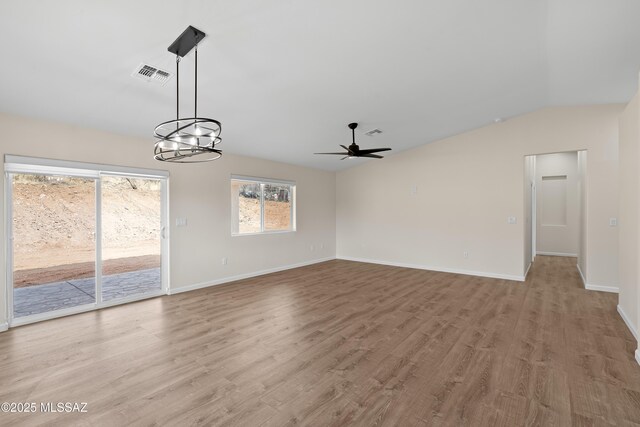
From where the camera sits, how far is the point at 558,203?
28.2 feet

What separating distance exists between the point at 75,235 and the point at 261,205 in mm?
3246

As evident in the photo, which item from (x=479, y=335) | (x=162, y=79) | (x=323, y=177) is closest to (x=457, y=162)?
(x=323, y=177)

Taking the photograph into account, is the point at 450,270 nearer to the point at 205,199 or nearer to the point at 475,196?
the point at 475,196

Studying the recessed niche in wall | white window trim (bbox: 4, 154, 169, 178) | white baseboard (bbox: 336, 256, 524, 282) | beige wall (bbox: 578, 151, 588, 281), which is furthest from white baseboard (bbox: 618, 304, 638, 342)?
white window trim (bbox: 4, 154, 169, 178)

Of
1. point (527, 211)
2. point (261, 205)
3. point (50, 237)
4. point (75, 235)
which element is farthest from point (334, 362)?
point (527, 211)

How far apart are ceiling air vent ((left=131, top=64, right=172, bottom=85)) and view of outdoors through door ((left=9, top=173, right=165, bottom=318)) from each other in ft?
6.24

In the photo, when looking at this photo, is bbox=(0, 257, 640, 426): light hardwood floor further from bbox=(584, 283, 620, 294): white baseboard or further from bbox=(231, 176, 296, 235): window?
bbox=(231, 176, 296, 235): window

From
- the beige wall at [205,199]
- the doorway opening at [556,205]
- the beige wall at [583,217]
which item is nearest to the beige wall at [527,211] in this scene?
the beige wall at [583,217]

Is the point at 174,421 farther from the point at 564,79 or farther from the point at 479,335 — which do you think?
the point at 564,79

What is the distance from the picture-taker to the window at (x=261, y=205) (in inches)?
233

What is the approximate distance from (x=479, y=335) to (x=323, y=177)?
18.2ft

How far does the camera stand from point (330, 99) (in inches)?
159

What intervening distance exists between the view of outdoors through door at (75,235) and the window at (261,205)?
4.85 feet

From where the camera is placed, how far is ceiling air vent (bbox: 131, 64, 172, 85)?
2.84 metres
